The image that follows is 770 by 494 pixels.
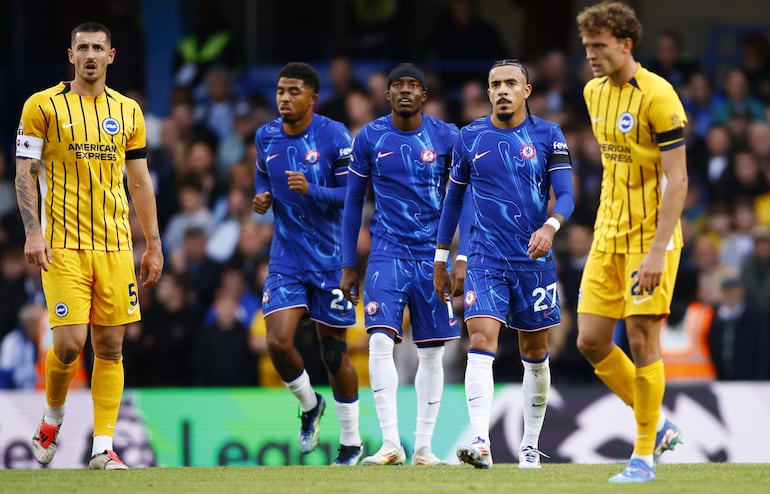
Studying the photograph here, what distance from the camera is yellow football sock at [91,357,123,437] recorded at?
9.56m

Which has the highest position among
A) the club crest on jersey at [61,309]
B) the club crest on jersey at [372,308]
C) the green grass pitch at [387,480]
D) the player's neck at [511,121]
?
the player's neck at [511,121]

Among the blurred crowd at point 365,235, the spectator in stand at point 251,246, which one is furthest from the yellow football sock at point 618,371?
the spectator in stand at point 251,246

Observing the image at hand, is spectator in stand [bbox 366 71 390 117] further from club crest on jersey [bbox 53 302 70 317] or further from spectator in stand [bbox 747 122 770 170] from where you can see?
club crest on jersey [bbox 53 302 70 317]

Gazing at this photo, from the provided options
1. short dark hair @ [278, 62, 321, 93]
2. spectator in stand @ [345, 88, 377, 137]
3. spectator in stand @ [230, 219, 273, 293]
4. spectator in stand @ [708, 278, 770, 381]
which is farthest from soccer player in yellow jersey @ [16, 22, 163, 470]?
spectator in stand @ [345, 88, 377, 137]

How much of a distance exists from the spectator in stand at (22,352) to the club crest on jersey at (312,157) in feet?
18.1

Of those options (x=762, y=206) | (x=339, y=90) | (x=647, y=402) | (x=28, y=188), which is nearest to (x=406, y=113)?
(x=28, y=188)

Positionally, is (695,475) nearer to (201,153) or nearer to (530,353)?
(530,353)

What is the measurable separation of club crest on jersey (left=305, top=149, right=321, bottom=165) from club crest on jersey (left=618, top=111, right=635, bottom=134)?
288 centimetres

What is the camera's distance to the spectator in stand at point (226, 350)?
14.3 m

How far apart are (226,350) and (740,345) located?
16.4 feet

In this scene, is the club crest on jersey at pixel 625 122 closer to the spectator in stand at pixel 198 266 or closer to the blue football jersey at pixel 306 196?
the blue football jersey at pixel 306 196

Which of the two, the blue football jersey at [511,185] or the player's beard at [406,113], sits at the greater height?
the player's beard at [406,113]

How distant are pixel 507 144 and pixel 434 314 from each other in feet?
4.81

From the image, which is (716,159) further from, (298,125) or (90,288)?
(90,288)
